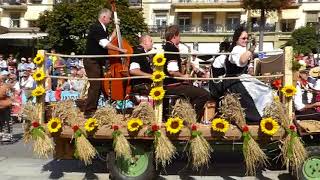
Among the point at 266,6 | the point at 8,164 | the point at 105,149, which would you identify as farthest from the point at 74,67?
the point at 266,6

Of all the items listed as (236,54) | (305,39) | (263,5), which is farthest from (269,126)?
(305,39)

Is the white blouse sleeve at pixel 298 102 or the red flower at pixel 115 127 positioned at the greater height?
the white blouse sleeve at pixel 298 102

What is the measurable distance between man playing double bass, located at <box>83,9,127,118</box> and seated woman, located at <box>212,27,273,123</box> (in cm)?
156

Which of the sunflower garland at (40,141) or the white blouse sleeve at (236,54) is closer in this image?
the sunflower garland at (40,141)

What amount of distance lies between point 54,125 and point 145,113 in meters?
1.19

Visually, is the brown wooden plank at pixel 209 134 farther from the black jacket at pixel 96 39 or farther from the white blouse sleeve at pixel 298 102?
the black jacket at pixel 96 39

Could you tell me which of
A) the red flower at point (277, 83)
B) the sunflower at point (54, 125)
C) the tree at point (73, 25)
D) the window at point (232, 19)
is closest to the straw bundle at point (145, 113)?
the sunflower at point (54, 125)

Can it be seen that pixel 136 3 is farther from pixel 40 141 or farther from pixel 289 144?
pixel 289 144

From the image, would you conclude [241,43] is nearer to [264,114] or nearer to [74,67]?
[264,114]

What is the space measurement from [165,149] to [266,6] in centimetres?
3977

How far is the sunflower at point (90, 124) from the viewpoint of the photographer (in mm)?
6801

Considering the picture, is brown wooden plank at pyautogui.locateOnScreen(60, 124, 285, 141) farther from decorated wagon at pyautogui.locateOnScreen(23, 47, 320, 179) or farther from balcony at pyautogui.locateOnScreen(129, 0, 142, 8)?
balcony at pyautogui.locateOnScreen(129, 0, 142, 8)

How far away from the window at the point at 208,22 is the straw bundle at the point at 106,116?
4879cm

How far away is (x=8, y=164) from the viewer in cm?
863
